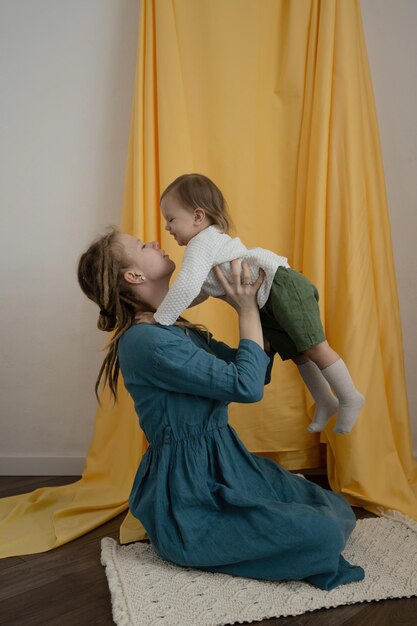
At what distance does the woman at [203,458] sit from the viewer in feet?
4.30

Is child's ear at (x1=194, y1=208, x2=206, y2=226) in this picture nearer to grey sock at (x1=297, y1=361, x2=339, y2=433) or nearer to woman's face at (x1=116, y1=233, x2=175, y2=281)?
woman's face at (x1=116, y1=233, x2=175, y2=281)

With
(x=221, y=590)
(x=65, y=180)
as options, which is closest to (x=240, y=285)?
(x=221, y=590)

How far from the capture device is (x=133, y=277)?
1.51 metres

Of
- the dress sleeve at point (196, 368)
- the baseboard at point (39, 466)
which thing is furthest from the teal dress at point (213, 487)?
the baseboard at point (39, 466)

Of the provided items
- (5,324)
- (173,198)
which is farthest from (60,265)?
(173,198)

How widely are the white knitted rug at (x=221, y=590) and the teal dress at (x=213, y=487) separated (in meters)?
0.03

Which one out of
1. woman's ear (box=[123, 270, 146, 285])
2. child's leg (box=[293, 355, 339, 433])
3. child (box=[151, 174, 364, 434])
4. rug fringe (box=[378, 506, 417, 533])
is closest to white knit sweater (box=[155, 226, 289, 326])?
child (box=[151, 174, 364, 434])

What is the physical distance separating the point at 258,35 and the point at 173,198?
858mm

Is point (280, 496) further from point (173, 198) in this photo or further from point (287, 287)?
point (173, 198)

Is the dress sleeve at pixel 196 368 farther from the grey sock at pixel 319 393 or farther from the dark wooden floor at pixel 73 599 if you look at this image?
the dark wooden floor at pixel 73 599

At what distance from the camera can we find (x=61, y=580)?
4.66 ft

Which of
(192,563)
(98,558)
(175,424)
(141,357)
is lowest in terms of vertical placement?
(98,558)

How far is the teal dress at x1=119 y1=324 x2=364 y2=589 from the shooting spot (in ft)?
4.28

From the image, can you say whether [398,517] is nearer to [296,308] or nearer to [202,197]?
[296,308]
